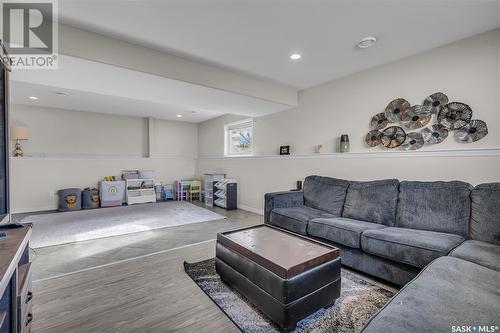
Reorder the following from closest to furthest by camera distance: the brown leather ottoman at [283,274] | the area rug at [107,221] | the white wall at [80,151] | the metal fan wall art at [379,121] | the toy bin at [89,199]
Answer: the brown leather ottoman at [283,274]
the metal fan wall art at [379,121]
the area rug at [107,221]
the white wall at [80,151]
the toy bin at [89,199]

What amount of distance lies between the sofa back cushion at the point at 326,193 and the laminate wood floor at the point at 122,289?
62.5 inches

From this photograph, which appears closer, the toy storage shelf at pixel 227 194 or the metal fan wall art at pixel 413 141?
the metal fan wall art at pixel 413 141

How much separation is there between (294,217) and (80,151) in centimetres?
588

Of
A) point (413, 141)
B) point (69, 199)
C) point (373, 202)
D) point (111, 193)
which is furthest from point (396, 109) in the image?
point (69, 199)

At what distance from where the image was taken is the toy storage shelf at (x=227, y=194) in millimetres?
5344

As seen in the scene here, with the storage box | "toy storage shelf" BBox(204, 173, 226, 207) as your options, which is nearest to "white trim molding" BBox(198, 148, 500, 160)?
"toy storage shelf" BBox(204, 173, 226, 207)

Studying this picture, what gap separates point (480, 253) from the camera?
1.61 metres

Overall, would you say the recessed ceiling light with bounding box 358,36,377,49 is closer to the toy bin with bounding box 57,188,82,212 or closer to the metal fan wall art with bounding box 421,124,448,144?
the metal fan wall art with bounding box 421,124,448,144

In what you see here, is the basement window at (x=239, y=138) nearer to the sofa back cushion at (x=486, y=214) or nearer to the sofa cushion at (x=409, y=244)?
the sofa cushion at (x=409, y=244)

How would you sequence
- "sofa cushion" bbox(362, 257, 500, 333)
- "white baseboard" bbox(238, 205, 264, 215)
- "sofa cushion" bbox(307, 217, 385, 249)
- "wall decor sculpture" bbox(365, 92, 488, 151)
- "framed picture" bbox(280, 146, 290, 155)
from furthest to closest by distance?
"white baseboard" bbox(238, 205, 264, 215)
"framed picture" bbox(280, 146, 290, 155)
"wall decor sculpture" bbox(365, 92, 488, 151)
"sofa cushion" bbox(307, 217, 385, 249)
"sofa cushion" bbox(362, 257, 500, 333)

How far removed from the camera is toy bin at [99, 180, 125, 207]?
571 centimetres

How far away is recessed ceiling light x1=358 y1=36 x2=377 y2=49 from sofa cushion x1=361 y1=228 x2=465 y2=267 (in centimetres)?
201

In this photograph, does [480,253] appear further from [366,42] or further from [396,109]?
[366,42]

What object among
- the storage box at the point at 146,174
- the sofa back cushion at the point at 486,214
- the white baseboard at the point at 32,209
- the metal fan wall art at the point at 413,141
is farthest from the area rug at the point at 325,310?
the white baseboard at the point at 32,209
